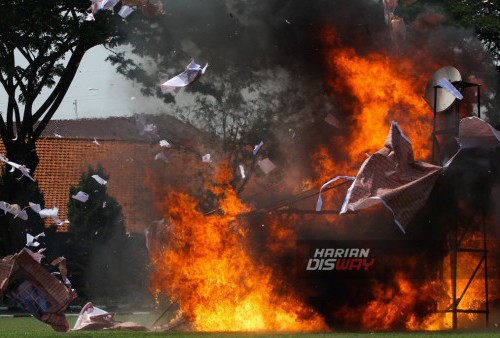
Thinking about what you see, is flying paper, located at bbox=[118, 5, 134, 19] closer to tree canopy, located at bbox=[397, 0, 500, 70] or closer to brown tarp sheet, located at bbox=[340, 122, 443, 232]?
tree canopy, located at bbox=[397, 0, 500, 70]

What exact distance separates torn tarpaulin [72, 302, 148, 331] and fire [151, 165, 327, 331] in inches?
51.6

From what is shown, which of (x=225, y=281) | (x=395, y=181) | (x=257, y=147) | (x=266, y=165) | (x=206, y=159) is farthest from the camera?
(x=206, y=159)

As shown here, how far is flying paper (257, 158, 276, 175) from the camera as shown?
74.0 ft

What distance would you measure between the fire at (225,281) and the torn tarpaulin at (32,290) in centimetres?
362

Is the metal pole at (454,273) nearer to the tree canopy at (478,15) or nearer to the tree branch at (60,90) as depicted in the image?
the tree canopy at (478,15)

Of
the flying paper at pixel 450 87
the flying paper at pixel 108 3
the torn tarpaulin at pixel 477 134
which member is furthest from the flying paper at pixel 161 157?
the torn tarpaulin at pixel 477 134

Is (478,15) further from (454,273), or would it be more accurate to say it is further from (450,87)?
(454,273)

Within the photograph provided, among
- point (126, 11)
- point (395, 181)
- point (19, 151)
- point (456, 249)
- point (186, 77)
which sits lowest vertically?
point (19, 151)

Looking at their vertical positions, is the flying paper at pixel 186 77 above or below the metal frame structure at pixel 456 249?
above

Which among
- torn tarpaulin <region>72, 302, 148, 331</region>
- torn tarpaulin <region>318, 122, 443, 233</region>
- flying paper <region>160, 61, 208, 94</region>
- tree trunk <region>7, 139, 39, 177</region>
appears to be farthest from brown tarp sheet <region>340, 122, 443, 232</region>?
tree trunk <region>7, 139, 39, 177</region>

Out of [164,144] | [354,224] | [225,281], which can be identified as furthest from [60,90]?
[354,224]

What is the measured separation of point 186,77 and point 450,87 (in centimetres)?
587

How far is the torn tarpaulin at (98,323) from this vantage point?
2080 centimetres

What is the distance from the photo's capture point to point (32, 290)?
54.1ft
